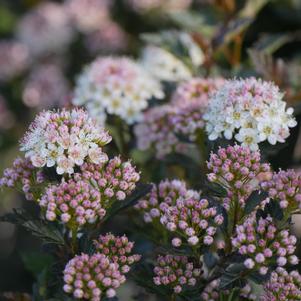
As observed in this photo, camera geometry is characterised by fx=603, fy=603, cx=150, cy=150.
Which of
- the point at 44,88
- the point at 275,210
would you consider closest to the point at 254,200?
the point at 275,210

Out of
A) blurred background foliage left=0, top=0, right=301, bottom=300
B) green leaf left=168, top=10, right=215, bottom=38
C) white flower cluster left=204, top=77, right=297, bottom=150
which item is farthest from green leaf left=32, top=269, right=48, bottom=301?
green leaf left=168, top=10, right=215, bottom=38

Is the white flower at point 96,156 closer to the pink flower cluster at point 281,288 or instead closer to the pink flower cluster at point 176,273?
the pink flower cluster at point 176,273

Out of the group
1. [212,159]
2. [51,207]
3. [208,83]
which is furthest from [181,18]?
[51,207]

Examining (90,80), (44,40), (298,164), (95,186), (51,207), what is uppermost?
(44,40)

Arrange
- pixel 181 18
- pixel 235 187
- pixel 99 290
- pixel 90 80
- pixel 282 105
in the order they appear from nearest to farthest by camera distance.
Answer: pixel 99 290, pixel 235 187, pixel 282 105, pixel 90 80, pixel 181 18

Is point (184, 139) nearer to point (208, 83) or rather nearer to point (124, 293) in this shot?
point (208, 83)

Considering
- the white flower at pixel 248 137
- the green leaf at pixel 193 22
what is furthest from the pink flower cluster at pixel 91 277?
the green leaf at pixel 193 22

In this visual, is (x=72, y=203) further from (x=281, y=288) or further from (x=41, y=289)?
(x=281, y=288)
